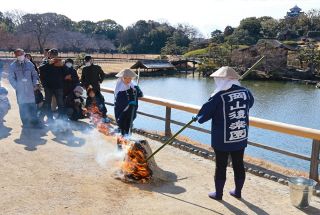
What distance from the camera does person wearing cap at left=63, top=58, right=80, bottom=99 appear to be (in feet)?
33.2

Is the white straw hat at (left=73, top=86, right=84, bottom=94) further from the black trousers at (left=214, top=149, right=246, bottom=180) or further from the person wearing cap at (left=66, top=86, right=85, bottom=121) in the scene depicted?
the black trousers at (left=214, top=149, right=246, bottom=180)

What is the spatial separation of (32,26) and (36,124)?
2794 inches

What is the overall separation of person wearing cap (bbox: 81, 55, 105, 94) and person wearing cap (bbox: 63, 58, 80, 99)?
0.23 metres

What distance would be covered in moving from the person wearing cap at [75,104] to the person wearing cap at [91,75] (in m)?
0.25

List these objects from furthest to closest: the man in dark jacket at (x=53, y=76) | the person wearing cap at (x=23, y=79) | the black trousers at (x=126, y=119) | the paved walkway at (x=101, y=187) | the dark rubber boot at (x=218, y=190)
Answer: the man in dark jacket at (x=53, y=76), the person wearing cap at (x=23, y=79), the black trousers at (x=126, y=119), the dark rubber boot at (x=218, y=190), the paved walkway at (x=101, y=187)

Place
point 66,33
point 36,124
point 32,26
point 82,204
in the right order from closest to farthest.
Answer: point 82,204 → point 36,124 → point 32,26 → point 66,33

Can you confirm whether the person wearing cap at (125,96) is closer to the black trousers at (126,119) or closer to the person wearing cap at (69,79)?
the black trousers at (126,119)

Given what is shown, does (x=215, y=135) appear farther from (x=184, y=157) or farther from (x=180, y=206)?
(x=184, y=157)

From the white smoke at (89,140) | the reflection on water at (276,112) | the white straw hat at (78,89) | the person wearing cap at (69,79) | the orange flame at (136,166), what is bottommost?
the reflection on water at (276,112)

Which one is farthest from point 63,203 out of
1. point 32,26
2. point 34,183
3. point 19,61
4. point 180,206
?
point 32,26

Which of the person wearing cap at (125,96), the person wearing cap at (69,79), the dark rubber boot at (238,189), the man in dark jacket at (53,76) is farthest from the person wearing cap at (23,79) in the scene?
the dark rubber boot at (238,189)

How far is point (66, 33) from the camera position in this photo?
82.6 m

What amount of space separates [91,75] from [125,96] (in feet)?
11.5

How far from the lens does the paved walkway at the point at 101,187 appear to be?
5008 mm
